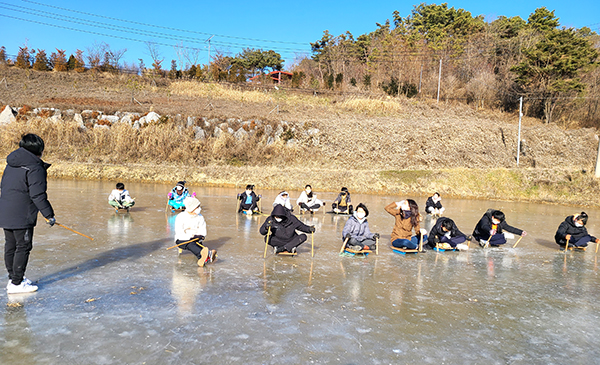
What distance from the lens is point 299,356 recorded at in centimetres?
412

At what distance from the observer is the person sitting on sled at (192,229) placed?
748cm

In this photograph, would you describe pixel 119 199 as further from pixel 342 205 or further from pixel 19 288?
pixel 342 205

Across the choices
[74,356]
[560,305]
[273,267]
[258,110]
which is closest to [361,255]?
[273,267]

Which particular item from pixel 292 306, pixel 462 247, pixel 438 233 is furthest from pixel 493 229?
pixel 292 306

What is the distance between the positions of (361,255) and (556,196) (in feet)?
70.0

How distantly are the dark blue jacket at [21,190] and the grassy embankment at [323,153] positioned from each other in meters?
19.0

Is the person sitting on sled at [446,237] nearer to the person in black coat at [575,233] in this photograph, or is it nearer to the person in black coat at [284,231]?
the person in black coat at [575,233]

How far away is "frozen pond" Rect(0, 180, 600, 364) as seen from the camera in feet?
13.8

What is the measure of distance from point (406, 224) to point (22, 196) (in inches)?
304

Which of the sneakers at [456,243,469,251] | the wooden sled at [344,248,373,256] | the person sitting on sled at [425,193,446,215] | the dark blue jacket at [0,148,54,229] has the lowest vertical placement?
the wooden sled at [344,248,373,256]

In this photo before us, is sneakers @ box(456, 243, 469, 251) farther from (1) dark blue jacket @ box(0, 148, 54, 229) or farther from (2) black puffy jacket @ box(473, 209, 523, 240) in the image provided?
(1) dark blue jacket @ box(0, 148, 54, 229)

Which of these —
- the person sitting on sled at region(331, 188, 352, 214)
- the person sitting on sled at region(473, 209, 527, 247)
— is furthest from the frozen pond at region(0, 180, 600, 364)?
the person sitting on sled at region(331, 188, 352, 214)

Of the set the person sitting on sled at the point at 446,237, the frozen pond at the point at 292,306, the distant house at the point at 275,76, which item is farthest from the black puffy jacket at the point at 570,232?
the distant house at the point at 275,76

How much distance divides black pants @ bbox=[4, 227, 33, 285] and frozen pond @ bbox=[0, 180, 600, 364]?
0.35 meters
